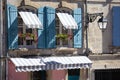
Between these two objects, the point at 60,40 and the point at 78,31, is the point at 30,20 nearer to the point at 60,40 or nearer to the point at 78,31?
the point at 60,40

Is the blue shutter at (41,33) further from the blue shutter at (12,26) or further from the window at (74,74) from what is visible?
the window at (74,74)

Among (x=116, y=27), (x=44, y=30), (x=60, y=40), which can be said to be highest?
(x=116, y=27)

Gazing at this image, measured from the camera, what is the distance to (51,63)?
19891 mm

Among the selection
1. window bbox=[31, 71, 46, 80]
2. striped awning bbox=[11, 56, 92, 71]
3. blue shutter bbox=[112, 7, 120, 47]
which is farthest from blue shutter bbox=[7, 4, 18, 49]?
blue shutter bbox=[112, 7, 120, 47]

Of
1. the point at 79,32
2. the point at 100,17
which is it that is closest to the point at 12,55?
the point at 79,32

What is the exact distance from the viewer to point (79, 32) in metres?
21.5

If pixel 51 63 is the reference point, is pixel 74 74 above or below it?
below

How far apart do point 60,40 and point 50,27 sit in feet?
3.10

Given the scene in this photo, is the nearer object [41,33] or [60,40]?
[41,33]

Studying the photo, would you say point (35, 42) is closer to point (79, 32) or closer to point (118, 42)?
point (79, 32)

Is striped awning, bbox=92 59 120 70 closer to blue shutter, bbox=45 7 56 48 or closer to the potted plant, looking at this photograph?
the potted plant

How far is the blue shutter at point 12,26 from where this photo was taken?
19766 mm

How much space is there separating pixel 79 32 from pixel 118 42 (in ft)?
6.90

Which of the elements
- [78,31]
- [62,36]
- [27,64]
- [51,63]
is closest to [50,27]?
[62,36]
